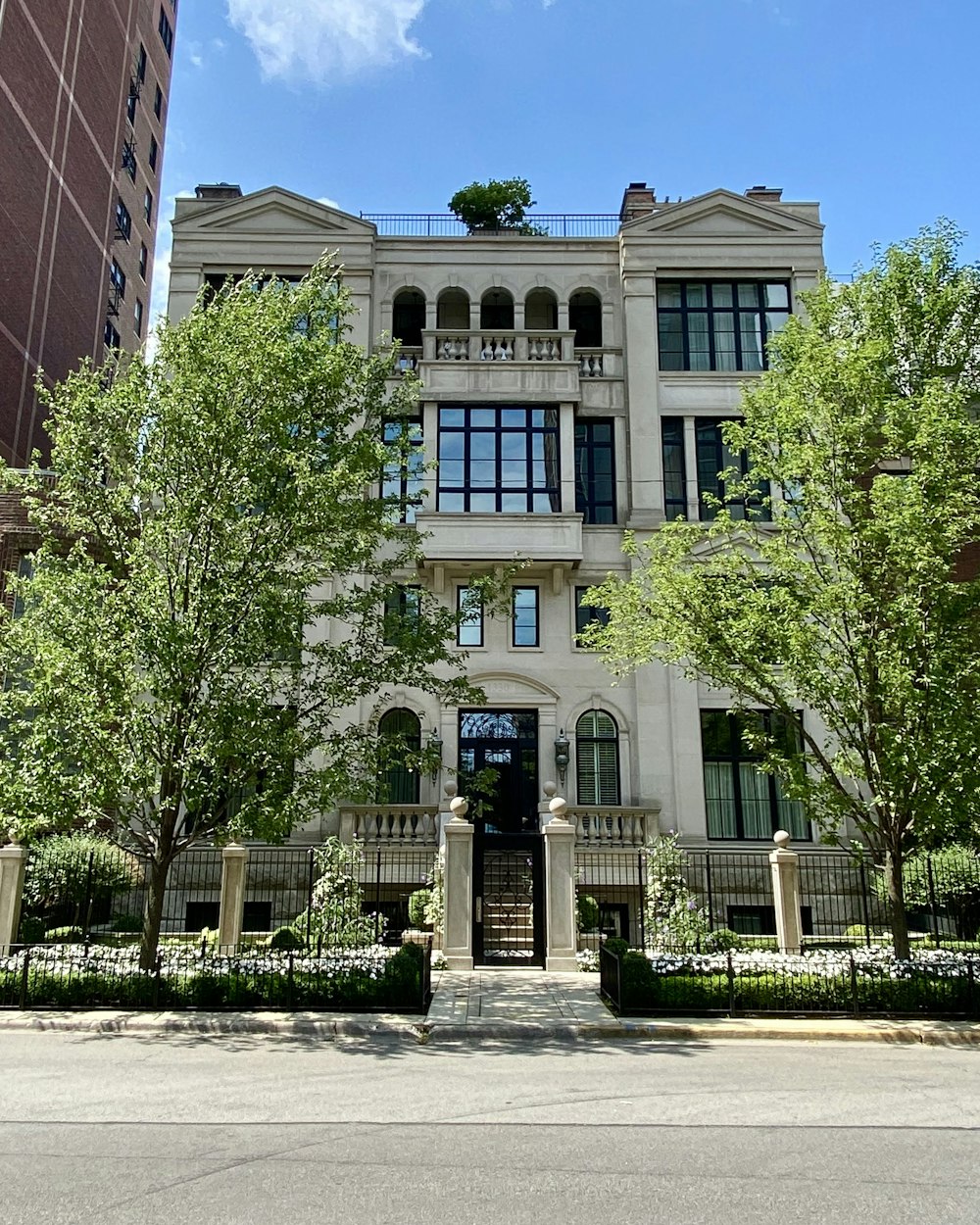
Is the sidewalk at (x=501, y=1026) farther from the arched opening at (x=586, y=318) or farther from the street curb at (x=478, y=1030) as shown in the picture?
the arched opening at (x=586, y=318)

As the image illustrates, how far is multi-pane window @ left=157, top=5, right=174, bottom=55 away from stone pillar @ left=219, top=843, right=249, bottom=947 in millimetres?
45651

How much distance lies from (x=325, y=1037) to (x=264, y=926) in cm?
1146

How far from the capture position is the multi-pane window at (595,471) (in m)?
27.7

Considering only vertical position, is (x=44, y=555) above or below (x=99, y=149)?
below

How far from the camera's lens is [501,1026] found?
12.9 meters

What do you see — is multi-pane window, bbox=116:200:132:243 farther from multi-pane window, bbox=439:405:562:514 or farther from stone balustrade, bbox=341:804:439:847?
stone balustrade, bbox=341:804:439:847

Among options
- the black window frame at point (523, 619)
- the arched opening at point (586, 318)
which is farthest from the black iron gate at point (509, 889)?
the arched opening at point (586, 318)

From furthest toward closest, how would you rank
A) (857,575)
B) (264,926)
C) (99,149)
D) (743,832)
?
(99,149) < (743,832) < (264,926) < (857,575)

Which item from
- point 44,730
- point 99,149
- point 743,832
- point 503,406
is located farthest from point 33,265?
point 743,832

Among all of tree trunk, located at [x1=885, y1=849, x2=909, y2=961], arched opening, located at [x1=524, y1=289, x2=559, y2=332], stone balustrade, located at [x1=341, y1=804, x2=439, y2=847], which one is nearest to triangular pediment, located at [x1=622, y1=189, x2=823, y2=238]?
arched opening, located at [x1=524, y1=289, x2=559, y2=332]

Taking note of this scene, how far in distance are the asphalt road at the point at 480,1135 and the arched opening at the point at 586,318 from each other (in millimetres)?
22533

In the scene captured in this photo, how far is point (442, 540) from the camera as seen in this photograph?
85.5ft

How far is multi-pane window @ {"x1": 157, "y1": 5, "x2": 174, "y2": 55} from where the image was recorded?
4903 cm

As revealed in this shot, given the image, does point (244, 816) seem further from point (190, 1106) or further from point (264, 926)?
point (264, 926)
